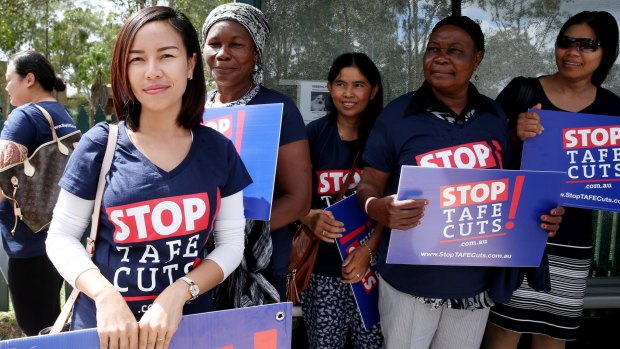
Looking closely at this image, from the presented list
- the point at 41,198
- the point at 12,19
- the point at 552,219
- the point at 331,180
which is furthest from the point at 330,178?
the point at 12,19

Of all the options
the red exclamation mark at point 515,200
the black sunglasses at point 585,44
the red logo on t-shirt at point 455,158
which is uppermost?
the black sunglasses at point 585,44

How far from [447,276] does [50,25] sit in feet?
75.3

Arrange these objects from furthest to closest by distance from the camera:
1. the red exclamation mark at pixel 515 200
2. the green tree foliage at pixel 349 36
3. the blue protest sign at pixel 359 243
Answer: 1. the green tree foliage at pixel 349 36
2. the blue protest sign at pixel 359 243
3. the red exclamation mark at pixel 515 200

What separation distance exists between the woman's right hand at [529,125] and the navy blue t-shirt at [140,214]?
155cm

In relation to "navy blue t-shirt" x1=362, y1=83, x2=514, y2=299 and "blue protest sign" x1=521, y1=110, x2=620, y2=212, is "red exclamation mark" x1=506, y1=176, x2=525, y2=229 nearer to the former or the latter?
"navy blue t-shirt" x1=362, y1=83, x2=514, y2=299

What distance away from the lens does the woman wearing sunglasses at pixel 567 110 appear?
2414 mm

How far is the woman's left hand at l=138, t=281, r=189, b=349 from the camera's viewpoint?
4.41 feet

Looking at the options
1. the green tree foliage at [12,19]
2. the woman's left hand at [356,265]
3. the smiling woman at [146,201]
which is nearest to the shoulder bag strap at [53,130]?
the smiling woman at [146,201]

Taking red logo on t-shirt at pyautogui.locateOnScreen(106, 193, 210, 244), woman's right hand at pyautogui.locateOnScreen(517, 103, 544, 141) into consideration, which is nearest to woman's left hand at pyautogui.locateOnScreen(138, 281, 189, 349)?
red logo on t-shirt at pyautogui.locateOnScreen(106, 193, 210, 244)

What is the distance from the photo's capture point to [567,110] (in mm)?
2465

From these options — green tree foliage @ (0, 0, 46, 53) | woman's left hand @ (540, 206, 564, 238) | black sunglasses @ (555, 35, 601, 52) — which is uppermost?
green tree foliage @ (0, 0, 46, 53)

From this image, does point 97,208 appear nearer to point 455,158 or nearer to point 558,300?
point 455,158

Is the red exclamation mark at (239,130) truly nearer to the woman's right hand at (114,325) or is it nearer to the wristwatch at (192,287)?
the wristwatch at (192,287)

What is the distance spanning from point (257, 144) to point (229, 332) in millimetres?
726
